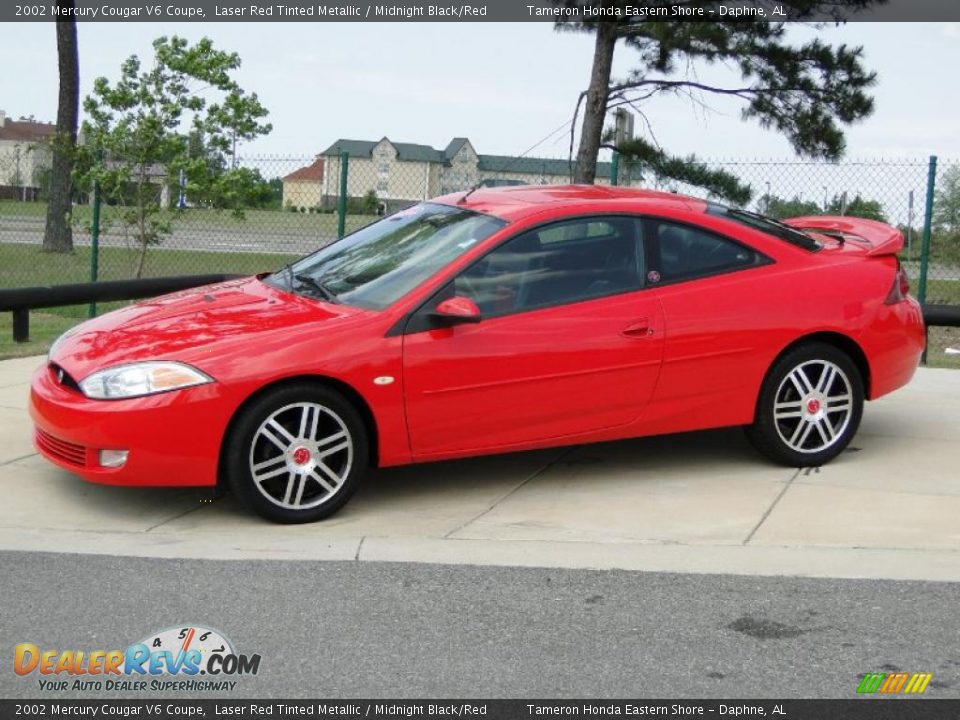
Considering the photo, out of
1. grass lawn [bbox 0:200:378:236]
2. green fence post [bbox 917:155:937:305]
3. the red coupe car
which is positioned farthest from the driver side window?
grass lawn [bbox 0:200:378:236]

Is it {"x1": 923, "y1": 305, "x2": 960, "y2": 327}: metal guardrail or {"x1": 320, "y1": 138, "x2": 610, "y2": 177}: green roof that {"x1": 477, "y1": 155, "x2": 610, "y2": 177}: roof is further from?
{"x1": 923, "y1": 305, "x2": 960, "y2": 327}: metal guardrail

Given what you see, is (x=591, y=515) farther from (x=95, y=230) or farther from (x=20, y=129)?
(x=20, y=129)

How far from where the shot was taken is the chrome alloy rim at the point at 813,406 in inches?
271

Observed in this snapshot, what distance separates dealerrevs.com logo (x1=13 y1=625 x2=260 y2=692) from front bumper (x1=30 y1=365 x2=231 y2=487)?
53.4 inches

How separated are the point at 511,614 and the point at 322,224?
1065 centimetres

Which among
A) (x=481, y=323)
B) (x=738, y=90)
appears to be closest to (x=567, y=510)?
(x=481, y=323)

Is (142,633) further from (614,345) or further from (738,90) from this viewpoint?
(738,90)

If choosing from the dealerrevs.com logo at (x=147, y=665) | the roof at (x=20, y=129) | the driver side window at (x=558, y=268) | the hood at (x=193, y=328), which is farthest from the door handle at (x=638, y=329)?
the roof at (x=20, y=129)

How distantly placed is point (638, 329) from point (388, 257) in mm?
1359

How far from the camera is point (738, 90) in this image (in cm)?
1586

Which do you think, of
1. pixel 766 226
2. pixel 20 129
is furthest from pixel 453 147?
pixel 20 129

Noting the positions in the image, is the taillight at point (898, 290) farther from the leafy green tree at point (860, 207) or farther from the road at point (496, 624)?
the leafy green tree at point (860, 207)

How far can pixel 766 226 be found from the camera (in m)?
7.14

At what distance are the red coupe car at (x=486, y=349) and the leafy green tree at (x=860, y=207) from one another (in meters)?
4.97
